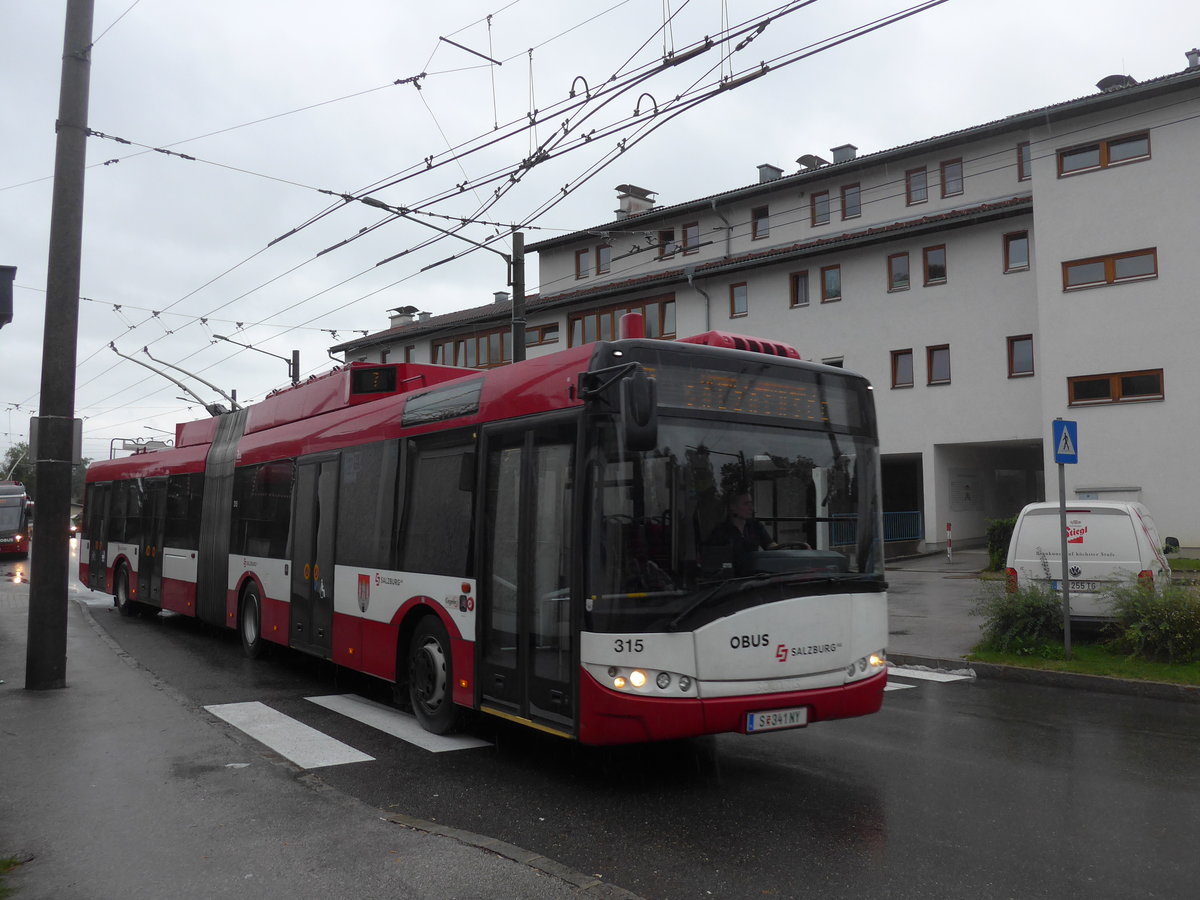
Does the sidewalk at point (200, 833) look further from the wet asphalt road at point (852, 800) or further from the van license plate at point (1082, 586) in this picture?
the van license plate at point (1082, 586)

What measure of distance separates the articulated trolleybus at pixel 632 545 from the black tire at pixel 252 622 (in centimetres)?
335

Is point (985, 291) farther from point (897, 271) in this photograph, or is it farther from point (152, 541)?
point (152, 541)

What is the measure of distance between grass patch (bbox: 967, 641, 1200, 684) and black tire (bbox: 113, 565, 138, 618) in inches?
546

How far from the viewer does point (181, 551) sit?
49.8ft

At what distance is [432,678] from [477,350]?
122 ft

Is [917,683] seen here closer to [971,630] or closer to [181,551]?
[971,630]

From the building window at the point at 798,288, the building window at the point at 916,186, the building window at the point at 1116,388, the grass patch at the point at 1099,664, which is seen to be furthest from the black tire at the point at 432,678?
the building window at the point at 916,186

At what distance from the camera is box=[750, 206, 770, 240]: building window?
3588cm

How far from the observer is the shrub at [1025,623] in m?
11.9

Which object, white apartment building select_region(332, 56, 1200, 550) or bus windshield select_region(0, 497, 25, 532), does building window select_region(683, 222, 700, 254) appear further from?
bus windshield select_region(0, 497, 25, 532)

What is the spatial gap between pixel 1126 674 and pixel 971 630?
415 cm

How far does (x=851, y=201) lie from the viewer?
3347 cm

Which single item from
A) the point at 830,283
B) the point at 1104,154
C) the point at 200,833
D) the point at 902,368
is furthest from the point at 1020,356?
the point at 200,833

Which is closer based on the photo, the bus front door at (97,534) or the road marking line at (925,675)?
the road marking line at (925,675)
